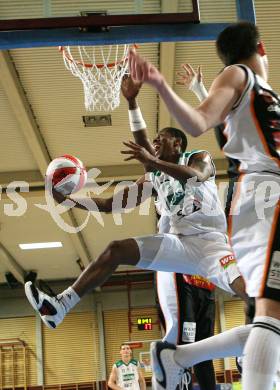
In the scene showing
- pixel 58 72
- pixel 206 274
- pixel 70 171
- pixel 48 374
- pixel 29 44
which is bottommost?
pixel 48 374

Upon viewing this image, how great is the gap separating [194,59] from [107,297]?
12.6 metres

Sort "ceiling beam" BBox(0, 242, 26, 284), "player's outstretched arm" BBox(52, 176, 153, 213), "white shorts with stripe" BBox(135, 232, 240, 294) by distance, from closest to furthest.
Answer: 1. "white shorts with stripe" BBox(135, 232, 240, 294)
2. "player's outstretched arm" BBox(52, 176, 153, 213)
3. "ceiling beam" BBox(0, 242, 26, 284)

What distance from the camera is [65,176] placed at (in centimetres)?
490

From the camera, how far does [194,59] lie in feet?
30.2

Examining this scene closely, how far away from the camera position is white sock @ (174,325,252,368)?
12.1ft

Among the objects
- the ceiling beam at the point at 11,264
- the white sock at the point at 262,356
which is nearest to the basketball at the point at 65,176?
the white sock at the point at 262,356

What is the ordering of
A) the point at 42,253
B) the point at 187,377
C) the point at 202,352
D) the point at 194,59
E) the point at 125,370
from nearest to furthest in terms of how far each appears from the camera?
the point at 202,352
the point at 187,377
the point at 194,59
the point at 125,370
the point at 42,253

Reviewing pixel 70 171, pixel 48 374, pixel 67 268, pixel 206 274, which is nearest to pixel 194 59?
pixel 70 171

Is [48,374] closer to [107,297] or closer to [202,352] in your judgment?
[107,297]

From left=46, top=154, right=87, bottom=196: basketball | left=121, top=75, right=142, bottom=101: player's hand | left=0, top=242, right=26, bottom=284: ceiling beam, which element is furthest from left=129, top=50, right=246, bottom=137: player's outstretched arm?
Result: left=0, top=242, right=26, bottom=284: ceiling beam

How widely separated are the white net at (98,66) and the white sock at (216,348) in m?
4.47

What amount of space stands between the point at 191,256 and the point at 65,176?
1.23 m

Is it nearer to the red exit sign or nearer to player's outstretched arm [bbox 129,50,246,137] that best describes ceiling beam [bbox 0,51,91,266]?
player's outstretched arm [bbox 129,50,246,137]

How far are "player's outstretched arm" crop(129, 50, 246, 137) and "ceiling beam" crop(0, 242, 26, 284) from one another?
14637 millimetres
